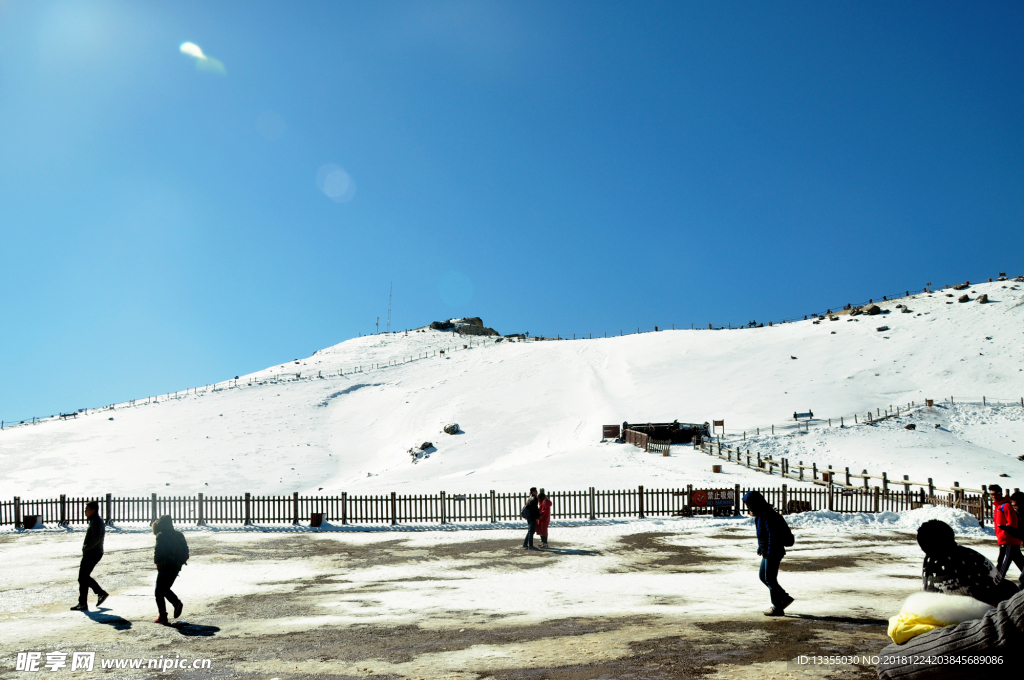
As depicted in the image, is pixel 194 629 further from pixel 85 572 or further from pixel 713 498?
pixel 713 498

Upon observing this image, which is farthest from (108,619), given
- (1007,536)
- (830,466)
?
(830,466)

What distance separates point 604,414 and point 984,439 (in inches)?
1104

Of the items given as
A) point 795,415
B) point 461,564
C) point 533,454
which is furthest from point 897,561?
point 795,415

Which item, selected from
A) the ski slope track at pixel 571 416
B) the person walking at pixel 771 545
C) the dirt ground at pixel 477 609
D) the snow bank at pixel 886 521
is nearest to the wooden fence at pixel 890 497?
the snow bank at pixel 886 521

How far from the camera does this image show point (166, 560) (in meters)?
11.2

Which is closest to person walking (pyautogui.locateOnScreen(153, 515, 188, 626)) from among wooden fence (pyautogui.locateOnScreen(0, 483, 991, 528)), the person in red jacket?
wooden fence (pyautogui.locateOnScreen(0, 483, 991, 528))

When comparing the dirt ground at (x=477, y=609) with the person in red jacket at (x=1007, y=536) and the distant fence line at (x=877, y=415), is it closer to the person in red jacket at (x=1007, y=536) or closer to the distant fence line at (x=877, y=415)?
the person in red jacket at (x=1007, y=536)

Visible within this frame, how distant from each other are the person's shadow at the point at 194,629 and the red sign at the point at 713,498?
19.6 metres

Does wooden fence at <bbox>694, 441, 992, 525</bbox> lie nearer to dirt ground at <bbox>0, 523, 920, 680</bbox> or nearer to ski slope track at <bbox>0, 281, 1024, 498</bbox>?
ski slope track at <bbox>0, 281, 1024, 498</bbox>

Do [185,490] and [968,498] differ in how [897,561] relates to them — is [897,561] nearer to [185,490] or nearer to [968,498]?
[968,498]

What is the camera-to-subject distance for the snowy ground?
884cm

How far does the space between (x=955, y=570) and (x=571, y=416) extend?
53993mm

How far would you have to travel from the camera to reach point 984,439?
46094 millimetres

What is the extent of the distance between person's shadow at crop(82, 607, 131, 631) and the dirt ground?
0.06 m
